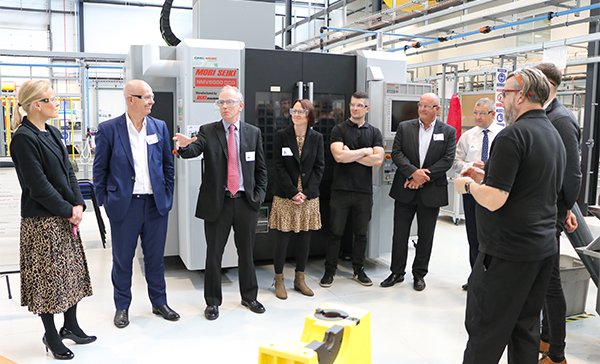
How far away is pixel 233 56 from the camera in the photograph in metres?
3.96

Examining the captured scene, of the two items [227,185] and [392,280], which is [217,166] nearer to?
[227,185]

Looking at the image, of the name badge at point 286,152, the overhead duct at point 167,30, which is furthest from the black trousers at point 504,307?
the overhead duct at point 167,30

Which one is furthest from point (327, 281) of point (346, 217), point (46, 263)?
point (46, 263)

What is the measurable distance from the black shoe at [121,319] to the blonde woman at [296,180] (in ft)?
3.68

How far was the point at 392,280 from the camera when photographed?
4.18m

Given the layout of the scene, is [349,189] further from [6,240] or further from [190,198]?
Result: [6,240]

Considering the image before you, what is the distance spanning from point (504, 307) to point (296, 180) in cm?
206

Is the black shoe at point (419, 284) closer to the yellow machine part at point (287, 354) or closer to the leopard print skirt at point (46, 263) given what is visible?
the leopard print skirt at point (46, 263)

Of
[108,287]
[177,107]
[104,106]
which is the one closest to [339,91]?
[177,107]

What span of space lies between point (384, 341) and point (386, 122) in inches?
76.8

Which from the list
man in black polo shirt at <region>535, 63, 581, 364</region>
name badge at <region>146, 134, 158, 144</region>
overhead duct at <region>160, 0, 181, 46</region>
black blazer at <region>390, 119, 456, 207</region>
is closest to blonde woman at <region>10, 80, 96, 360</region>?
name badge at <region>146, 134, 158, 144</region>

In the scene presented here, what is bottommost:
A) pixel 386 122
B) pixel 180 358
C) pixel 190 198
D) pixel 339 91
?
pixel 180 358

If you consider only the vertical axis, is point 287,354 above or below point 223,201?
below

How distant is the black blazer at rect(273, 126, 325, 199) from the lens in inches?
149
